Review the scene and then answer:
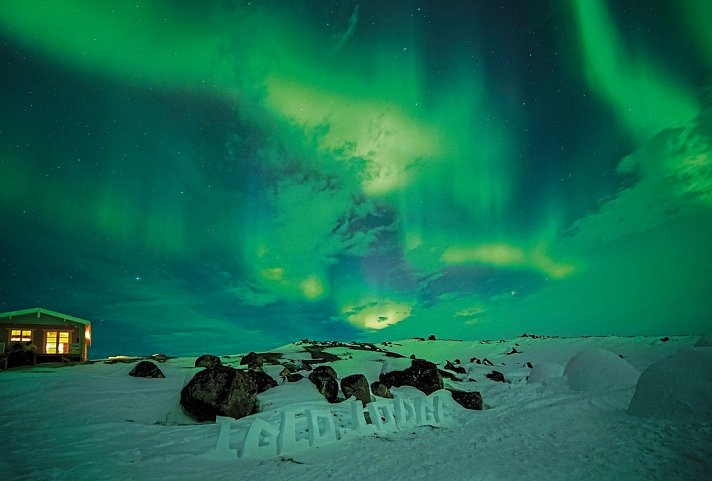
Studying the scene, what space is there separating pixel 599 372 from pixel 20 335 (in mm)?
36891

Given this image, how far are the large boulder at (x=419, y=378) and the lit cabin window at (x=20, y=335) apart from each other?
1074 inches

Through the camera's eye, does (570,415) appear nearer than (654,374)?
No

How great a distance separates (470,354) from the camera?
43219 millimetres

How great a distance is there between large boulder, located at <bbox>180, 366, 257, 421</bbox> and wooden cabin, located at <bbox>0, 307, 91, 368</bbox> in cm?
2174

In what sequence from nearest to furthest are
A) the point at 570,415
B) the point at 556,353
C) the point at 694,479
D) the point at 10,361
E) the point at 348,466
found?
the point at 694,479 → the point at 348,466 → the point at 570,415 → the point at 10,361 → the point at 556,353

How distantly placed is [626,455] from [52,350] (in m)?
35.1

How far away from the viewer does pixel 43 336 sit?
25.4 m

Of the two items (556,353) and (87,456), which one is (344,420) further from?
(556,353)

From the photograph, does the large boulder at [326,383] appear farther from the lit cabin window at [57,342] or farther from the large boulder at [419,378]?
the lit cabin window at [57,342]

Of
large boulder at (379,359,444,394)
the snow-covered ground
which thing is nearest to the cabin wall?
the snow-covered ground

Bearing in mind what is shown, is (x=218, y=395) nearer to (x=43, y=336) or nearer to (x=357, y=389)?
(x=357, y=389)

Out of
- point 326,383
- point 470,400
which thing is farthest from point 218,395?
point 470,400

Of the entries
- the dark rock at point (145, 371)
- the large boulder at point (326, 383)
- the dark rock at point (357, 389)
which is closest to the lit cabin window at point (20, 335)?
the dark rock at point (145, 371)

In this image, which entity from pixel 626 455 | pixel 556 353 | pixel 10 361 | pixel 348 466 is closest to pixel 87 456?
pixel 348 466
